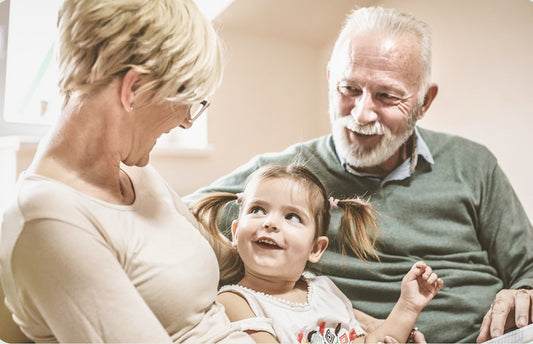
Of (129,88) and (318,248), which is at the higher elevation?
(129,88)

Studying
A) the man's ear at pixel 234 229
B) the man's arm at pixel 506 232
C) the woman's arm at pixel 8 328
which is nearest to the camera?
the woman's arm at pixel 8 328

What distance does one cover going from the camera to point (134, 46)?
53cm

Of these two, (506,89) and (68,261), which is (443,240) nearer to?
(506,89)

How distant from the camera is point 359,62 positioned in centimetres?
98

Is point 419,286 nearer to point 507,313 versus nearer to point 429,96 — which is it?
point 507,313

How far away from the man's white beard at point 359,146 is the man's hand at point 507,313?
14.0 inches

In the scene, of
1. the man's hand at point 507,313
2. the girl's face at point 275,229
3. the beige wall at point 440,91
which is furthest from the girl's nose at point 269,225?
the man's hand at point 507,313

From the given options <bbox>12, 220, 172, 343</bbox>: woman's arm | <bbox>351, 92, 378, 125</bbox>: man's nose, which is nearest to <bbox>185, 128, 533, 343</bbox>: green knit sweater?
<bbox>351, 92, 378, 125</bbox>: man's nose

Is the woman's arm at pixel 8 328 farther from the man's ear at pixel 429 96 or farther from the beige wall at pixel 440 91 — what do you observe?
the man's ear at pixel 429 96

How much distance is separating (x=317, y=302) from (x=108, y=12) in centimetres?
55

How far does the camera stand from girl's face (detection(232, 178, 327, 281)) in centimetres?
76

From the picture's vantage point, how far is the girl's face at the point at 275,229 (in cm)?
76

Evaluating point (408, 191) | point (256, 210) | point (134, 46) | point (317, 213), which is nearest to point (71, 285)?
point (134, 46)

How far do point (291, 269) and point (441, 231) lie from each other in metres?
0.38
